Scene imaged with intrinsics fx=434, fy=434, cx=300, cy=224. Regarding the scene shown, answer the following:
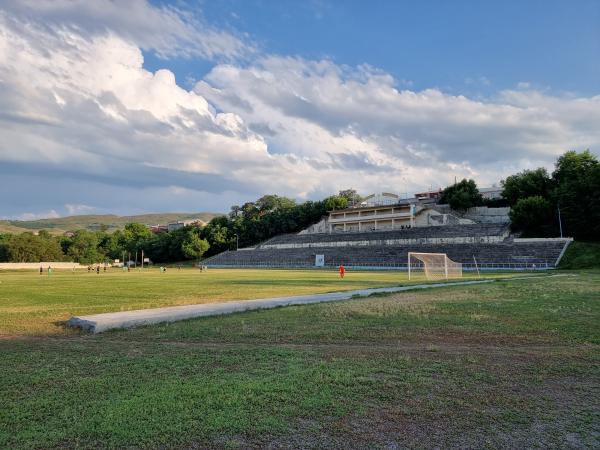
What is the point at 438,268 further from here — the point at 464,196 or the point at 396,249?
the point at 464,196

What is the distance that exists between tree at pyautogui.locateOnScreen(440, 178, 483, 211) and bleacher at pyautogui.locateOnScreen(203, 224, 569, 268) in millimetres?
11901

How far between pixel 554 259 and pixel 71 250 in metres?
118

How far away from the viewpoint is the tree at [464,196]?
87.8m

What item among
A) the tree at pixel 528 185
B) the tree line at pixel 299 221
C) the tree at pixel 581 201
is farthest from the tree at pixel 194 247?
the tree at pixel 581 201

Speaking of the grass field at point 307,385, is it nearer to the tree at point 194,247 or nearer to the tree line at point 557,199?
the tree line at point 557,199

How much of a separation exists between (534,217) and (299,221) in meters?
57.8

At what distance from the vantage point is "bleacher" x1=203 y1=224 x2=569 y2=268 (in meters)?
55.9

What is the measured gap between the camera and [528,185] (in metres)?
78.1

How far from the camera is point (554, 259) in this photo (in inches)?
2035

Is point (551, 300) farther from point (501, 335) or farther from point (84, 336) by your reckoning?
point (84, 336)

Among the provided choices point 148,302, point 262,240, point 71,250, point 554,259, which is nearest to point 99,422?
point 148,302

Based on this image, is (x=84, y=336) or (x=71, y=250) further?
(x=71, y=250)

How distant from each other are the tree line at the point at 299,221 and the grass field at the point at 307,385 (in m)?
59.7

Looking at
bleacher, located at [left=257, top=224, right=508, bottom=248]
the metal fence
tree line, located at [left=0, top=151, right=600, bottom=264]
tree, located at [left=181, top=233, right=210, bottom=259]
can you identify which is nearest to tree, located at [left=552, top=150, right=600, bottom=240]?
tree line, located at [left=0, top=151, right=600, bottom=264]
